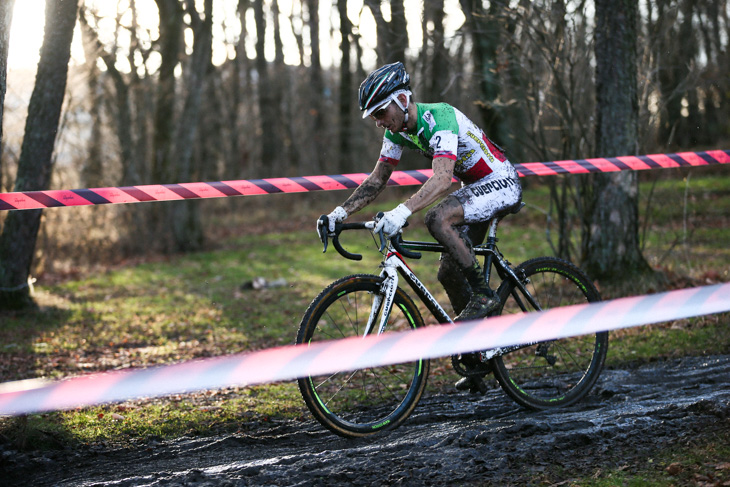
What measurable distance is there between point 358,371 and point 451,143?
1666mm

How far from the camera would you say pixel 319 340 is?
424 cm

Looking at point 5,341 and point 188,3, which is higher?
point 188,3

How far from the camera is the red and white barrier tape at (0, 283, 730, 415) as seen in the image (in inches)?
176

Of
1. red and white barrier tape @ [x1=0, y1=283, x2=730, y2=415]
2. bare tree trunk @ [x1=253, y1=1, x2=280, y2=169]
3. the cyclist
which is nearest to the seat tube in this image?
red and white barrier tape @ [x1=0, y1=283, x2=730, y2=415]

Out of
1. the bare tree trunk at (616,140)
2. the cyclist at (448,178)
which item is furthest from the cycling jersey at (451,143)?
the bare tree trunk at (616,140)

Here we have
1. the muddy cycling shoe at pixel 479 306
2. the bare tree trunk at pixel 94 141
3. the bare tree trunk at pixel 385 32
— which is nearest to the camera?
the muddy cycling shoe at pixel 479 306

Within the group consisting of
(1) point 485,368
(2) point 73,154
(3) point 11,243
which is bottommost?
(1) point 485,368

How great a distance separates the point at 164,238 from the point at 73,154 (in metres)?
3.41

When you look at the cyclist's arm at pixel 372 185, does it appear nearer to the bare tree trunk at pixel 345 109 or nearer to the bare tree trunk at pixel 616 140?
the bare tree trunk at pixel 616 140

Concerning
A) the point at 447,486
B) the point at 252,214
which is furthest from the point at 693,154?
the point at 252,214

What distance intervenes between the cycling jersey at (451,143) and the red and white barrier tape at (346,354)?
1.07m

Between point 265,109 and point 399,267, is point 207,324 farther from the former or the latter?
point 265,109

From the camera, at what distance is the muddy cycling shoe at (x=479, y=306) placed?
4.69 m

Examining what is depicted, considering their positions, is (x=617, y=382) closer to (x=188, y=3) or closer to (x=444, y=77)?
(x=188, y=3)
